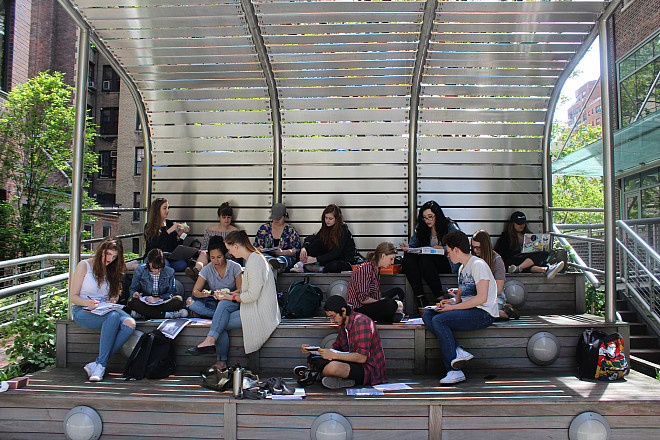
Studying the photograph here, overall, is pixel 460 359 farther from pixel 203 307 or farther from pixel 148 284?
pixel 148 284

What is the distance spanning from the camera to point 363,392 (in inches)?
192

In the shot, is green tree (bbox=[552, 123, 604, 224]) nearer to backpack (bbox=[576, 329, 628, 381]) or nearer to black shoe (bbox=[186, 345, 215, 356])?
backpack (bbox=[576, 329, 628, 381])

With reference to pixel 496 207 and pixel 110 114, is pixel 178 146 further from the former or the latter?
pixel 110 114

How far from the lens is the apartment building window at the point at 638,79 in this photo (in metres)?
14.8

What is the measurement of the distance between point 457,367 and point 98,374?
3744 mm

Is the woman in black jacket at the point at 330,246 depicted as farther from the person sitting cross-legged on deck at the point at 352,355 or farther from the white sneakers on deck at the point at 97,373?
the white sneakers on deck at the point at 97,373

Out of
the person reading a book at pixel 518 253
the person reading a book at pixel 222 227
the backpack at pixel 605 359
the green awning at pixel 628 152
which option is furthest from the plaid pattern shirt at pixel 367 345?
the green awning at pixel 628 152

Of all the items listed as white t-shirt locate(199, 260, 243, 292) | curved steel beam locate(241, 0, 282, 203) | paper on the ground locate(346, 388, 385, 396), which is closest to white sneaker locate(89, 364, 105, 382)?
white t-shirt locate(199, 260, 243, 292)

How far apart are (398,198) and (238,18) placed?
3.58 metres

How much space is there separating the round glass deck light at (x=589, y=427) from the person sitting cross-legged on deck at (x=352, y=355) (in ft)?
5.78

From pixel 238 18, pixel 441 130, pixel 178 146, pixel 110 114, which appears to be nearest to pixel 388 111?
pixel 441 130

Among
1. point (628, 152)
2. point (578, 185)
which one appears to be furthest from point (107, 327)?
point (578, 185)

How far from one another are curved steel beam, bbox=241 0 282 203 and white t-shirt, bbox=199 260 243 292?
2141 mm

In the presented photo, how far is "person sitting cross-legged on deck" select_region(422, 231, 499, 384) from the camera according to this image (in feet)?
17.8
